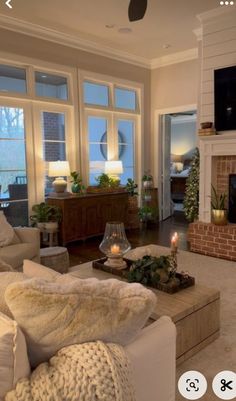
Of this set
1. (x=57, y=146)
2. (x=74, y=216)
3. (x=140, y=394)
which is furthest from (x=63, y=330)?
(x=57, y=146)

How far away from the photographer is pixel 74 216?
5.32m

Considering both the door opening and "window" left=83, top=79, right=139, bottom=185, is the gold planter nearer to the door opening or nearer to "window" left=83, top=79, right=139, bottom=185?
"window" left=83, top=79, right=139, bottom=185

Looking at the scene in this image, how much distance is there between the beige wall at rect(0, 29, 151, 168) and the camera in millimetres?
4926

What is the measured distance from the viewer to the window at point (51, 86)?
536 centimetres

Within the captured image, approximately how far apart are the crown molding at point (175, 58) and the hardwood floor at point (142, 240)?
333 cm

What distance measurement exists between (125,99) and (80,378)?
636 centimetres

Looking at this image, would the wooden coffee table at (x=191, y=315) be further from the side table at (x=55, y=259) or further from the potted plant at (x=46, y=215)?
the potted plant at (x=46, y=215)

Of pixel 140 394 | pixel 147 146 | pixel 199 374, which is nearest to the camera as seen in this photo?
pixel 140 394

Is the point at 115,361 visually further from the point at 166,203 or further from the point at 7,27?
the point at 166,203

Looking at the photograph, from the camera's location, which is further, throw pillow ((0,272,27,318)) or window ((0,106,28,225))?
window ((0,106,28,225))

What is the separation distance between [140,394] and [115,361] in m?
0.30

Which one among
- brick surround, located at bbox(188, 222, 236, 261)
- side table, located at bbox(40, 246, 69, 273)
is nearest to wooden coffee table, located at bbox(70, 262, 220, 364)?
side table, located at bbox(40, 246, 69, 273)

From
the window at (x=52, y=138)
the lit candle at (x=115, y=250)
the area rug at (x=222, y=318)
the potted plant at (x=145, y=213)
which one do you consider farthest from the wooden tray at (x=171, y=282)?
the potted plant at (x=145, y=213)

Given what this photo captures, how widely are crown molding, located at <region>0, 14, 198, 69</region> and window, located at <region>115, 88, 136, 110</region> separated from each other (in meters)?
0.57
